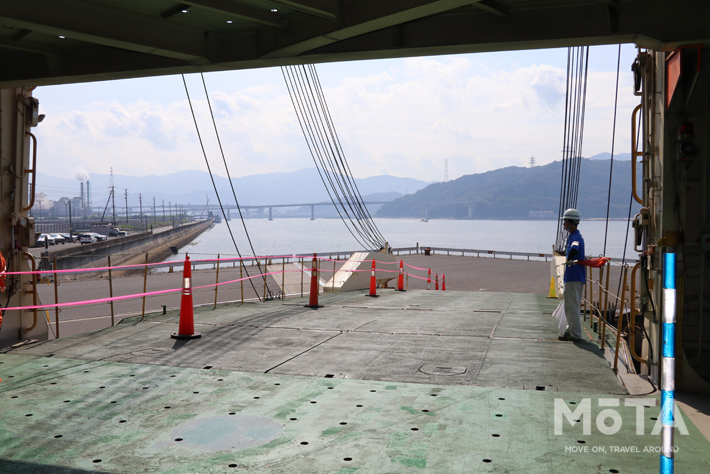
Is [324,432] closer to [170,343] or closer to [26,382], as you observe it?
[26,382]

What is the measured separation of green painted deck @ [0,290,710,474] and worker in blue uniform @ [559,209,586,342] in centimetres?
38

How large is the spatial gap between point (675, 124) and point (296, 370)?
211 inches

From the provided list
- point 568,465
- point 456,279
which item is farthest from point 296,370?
point 456,279

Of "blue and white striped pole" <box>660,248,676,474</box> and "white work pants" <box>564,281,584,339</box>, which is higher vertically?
"blue and white striped pole" <box>660,248,676,474</box>

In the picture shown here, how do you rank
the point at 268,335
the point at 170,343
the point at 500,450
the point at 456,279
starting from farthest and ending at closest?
1. the point at 456,279
2. the point at 268,335
3. the point at 170,343
4. the point at 500,450

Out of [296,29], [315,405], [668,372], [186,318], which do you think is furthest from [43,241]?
[668,372]

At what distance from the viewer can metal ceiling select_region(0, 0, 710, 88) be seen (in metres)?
5.91

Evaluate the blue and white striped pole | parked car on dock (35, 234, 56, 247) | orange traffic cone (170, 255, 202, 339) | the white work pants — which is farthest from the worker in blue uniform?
parked car on dock (35, 234, 56, 247)

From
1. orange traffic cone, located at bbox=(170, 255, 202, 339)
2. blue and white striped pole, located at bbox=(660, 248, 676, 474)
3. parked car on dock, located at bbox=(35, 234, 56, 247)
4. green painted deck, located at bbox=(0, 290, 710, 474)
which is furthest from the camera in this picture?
parked car on dock, located at bbox=(35, 234, 56, 247)

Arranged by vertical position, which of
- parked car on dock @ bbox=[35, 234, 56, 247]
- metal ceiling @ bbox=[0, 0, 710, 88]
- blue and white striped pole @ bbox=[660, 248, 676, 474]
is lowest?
parked car on dock @ bbox=[35, 234, 56, 247]

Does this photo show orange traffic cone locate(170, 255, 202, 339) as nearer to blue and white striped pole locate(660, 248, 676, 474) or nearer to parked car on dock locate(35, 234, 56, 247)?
blue and white striped pole locate(660, 248, 676, 474)

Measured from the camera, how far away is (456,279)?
37.5 m

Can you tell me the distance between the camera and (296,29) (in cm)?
693

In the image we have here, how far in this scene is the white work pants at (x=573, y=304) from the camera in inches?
328
